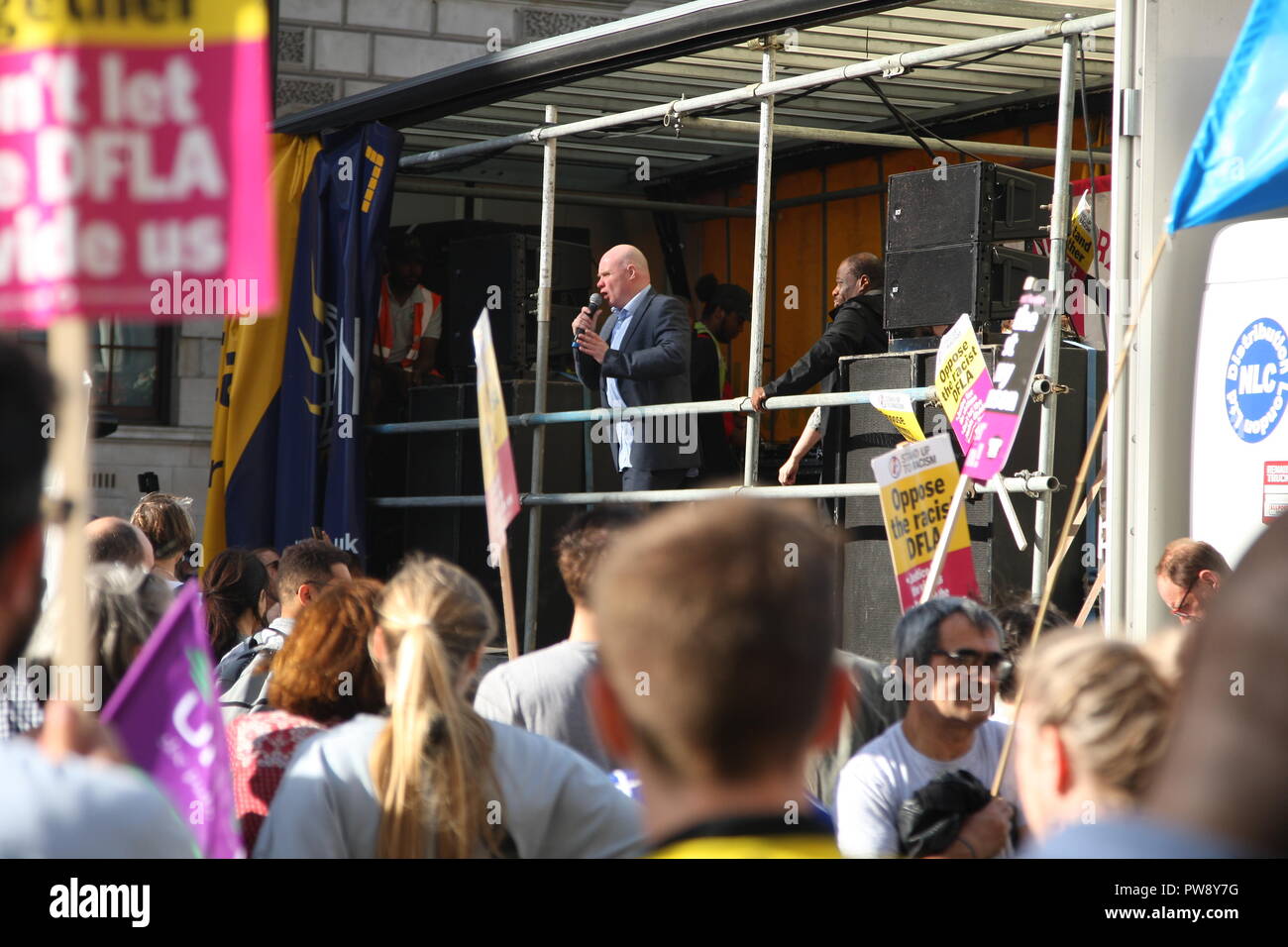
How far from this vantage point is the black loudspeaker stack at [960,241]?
7191mm

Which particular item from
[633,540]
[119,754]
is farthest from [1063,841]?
[119,754]

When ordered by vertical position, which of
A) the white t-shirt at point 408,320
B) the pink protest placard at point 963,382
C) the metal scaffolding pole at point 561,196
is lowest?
the pink protest placard at point 963,382

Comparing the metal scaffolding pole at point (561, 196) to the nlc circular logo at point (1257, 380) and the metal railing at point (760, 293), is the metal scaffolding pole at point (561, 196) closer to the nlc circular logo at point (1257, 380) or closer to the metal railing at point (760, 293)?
the metal railing at point (760, 293)

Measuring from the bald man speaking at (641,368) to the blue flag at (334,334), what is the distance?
1.73 metres

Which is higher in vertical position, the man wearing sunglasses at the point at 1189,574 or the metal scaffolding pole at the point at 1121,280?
the metal scaffolding pole at the point at 1121,280

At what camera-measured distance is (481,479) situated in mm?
9539

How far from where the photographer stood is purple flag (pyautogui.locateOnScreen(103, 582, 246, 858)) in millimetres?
2438

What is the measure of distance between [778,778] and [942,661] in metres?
2.23

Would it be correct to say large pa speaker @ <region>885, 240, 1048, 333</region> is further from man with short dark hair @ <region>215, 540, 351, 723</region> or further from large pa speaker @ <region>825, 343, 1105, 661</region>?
man with short dark hair @ <region>215, 540, 351, 723</region>

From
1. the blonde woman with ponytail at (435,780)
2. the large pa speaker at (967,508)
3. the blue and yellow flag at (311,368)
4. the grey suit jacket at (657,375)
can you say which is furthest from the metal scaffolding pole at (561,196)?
the blonde woman with ponytail at (435,780)

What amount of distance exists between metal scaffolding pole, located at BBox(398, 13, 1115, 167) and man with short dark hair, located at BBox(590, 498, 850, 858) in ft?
15.3

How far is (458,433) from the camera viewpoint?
9789 millimetres

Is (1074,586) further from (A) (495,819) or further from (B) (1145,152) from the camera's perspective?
(A) (495,819)

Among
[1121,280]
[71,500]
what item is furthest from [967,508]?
[71,500]
